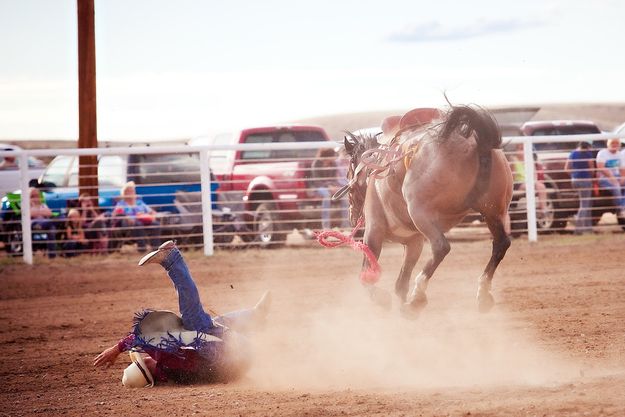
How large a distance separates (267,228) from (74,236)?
3002 mm

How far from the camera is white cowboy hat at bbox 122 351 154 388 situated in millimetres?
6418

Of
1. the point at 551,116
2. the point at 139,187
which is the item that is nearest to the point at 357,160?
the point at 139,187

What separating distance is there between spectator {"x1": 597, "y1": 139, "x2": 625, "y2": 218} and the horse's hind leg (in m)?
8.32

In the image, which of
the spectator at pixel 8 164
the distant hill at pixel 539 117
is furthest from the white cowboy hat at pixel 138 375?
the distant hill at pixel 539 117

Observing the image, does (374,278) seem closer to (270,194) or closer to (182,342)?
(182,342)

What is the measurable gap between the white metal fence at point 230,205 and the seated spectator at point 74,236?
0.03 meters

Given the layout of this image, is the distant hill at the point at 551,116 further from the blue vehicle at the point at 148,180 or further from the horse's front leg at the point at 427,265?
the horse's front leg at the point at 427,265

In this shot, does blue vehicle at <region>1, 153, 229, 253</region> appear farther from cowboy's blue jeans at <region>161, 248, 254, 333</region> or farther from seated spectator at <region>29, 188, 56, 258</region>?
cowboy's blue jeans at <region>161, 248, 254, 333</region>

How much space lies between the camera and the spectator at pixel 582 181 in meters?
14.9

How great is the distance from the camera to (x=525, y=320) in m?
8.30

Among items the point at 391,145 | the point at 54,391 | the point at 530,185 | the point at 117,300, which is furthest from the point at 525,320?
the point at 530,185

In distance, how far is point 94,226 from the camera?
50.1 ft

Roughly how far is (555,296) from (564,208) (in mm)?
6268

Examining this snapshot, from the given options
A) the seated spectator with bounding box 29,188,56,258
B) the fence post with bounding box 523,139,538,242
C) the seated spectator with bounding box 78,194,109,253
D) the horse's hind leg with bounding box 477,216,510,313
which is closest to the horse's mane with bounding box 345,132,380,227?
the horse's hind leg with bounding box 477,216,510,313
